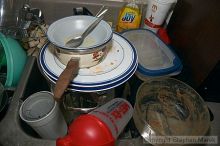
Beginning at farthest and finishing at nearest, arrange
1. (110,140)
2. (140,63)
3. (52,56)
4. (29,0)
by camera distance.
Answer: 1. (29,0)
2. (140,63)
3. (52,56)
4. (110,140)

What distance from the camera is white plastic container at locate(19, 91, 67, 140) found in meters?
0.46

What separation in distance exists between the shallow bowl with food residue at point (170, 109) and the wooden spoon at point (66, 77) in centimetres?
17

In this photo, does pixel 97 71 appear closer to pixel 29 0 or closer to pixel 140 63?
pixel 140 63

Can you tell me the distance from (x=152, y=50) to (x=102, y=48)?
0.28m

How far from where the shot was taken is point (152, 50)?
70cm

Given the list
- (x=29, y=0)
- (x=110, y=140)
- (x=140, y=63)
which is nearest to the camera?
(x=110, y=140)

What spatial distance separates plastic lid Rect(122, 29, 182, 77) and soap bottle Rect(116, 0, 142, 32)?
39 millimetres

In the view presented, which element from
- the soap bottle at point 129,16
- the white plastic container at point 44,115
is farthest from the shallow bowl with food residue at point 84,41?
the soap bottle at point 129,16

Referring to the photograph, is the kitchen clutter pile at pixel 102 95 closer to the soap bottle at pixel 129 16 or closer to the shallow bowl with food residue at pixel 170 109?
the shallow bowl with food residue at pixel 170 109

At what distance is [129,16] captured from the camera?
28.4 inches

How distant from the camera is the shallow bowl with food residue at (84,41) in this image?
1.44 feet

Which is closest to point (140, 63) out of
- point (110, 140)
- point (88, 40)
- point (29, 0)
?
point (88, 40)

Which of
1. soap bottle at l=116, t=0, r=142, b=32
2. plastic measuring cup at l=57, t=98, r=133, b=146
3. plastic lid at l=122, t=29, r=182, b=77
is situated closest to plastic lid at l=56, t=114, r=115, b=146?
plastic measuring cup at l=57, t=98, r=133, b=146

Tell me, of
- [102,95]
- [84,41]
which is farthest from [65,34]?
[102,95]
